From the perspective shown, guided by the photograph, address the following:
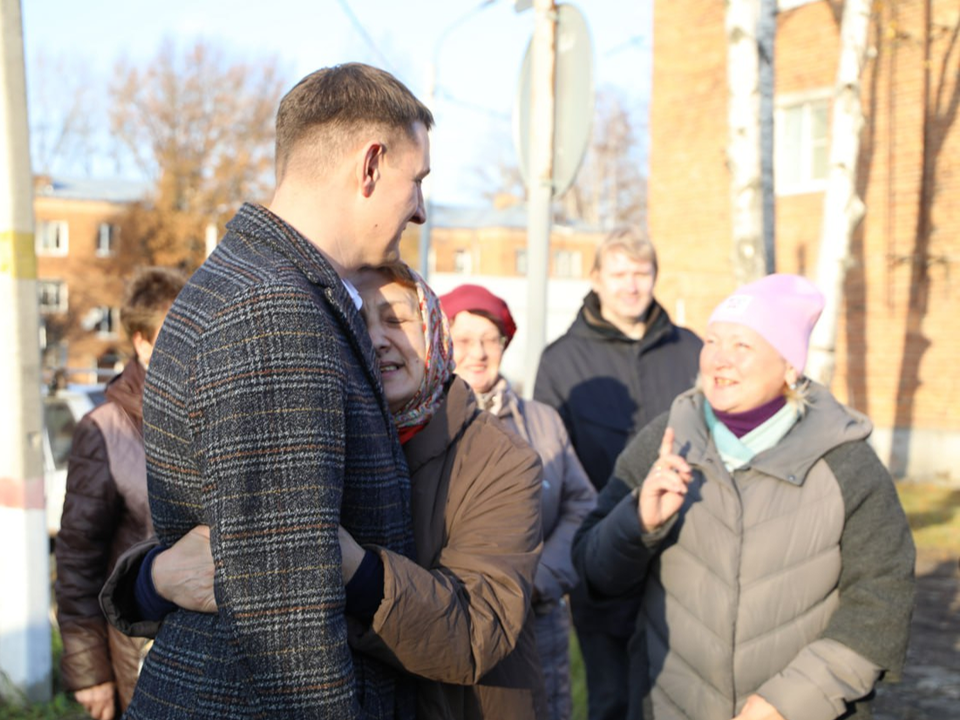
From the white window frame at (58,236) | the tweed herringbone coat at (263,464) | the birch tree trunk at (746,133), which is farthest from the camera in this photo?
the white window frame at (58,236)

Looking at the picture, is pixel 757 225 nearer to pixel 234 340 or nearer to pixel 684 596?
pixel 684 596

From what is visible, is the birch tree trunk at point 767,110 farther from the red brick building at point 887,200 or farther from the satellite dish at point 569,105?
the red brick building at point 887,200

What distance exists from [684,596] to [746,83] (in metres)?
5.74

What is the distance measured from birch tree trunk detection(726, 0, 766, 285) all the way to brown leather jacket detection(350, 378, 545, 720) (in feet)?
20.1

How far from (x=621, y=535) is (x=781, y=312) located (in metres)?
0.84

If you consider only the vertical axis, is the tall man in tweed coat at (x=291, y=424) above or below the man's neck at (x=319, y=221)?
below

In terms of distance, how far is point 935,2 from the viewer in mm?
14250

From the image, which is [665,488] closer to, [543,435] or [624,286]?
[543,435]

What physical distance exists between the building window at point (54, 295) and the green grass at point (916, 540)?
4685cm

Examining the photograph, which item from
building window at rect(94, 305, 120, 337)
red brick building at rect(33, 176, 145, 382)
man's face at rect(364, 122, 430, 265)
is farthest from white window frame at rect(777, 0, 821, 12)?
building window at rect(94, 305, 120, 337)

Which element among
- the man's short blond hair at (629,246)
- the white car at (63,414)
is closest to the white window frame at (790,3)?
the white car at (63,414)

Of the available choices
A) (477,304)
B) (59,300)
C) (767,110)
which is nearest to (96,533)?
(477,304)

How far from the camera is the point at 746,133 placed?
7.94 metres

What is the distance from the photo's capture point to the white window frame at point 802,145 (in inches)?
614
